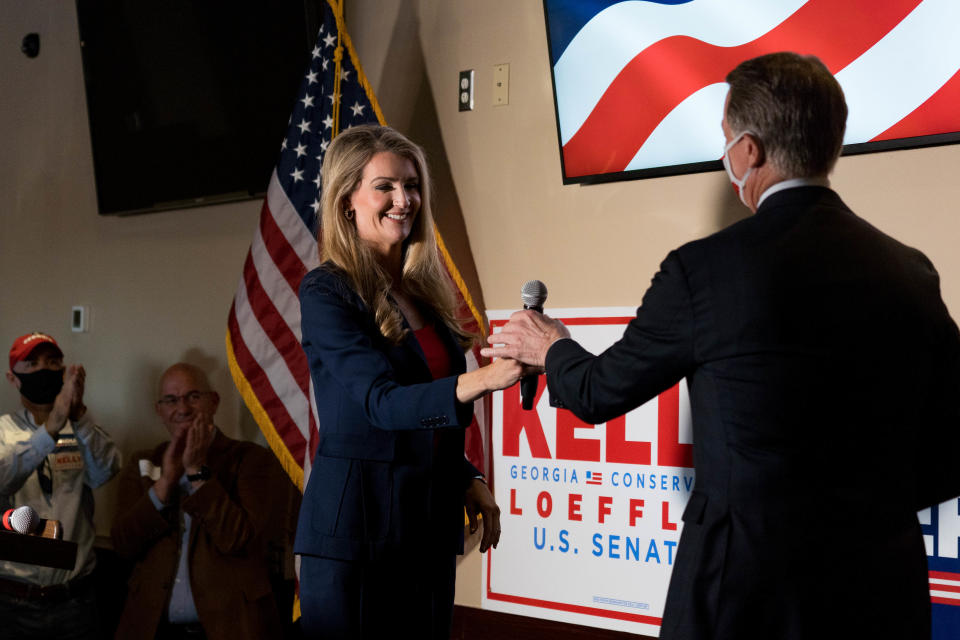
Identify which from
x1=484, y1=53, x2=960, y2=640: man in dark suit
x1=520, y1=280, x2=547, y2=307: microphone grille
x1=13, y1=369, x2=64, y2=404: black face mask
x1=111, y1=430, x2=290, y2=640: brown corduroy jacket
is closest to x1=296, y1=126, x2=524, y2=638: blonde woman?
x1=520, y1=280, x2=547, y2=307: microphone grille

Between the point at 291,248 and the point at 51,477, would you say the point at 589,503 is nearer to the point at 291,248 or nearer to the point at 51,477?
the point at 291,248

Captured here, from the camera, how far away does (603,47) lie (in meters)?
2.77

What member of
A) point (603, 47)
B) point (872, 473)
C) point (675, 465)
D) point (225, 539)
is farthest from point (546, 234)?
point (872, 473)

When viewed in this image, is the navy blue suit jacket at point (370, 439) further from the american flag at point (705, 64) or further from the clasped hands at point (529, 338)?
the american flag at point (705, 64)

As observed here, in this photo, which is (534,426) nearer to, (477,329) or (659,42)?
(477,329)

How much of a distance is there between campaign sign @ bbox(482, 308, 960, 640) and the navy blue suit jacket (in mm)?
1056

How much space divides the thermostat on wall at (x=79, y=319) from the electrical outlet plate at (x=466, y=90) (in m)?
2.26

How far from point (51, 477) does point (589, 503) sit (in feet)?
7.03

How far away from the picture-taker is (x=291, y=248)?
10.0ft

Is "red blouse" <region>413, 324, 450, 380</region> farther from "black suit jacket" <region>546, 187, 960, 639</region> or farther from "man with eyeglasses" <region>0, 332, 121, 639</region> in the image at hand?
"man with eyeglasses" <region>0, 332, 121, 639</region>

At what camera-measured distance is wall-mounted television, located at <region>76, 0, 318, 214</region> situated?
3504 millimetres

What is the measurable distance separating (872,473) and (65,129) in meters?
4.18

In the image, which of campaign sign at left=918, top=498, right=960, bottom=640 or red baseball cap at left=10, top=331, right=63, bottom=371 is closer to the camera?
campaign sign at left=918, top=498, right=960, bottom=640

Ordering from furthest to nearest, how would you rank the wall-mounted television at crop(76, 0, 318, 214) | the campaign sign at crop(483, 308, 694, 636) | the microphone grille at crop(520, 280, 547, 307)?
1. the wall-mounted television at crop(76, 0, 318, 214)
2. the campaign sign at crop(483, 308, 694, 636)
3. the microphone grille at crop(520, 280, 547, 307)
